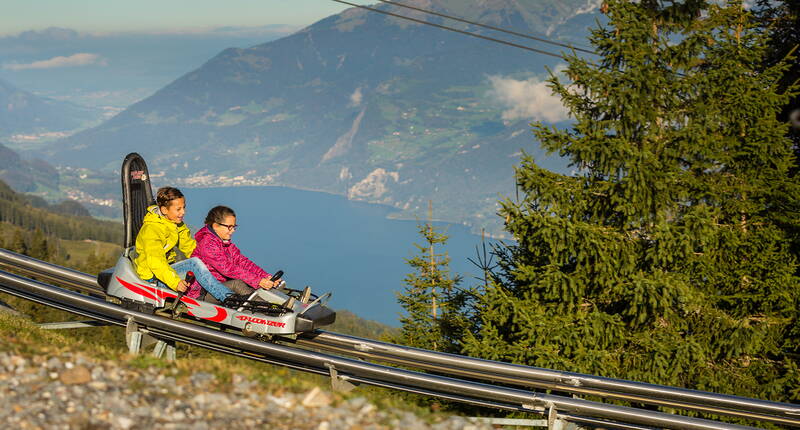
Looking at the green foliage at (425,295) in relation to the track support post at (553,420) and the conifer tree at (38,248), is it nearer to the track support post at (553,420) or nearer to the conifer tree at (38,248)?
the track support post at (553,420)

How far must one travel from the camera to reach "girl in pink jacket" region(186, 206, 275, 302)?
899 centimetres

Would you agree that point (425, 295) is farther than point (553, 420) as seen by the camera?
Yes

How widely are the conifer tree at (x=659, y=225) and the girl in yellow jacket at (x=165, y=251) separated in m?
4.93

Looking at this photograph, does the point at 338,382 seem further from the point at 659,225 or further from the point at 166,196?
the point at 659,225

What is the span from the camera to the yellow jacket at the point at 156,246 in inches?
341

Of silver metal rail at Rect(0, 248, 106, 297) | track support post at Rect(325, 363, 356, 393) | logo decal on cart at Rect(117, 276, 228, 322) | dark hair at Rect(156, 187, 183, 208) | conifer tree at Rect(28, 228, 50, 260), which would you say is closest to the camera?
track support post at Rect(325, 363, 356, 393)

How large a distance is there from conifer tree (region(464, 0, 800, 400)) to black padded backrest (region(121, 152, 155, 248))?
5675 millimetres

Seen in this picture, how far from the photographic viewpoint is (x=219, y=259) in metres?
9.03

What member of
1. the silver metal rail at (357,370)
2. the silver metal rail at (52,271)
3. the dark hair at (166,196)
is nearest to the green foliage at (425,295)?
the silver metal rail at (52,271)

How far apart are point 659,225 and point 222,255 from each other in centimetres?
710

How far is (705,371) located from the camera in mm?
12367

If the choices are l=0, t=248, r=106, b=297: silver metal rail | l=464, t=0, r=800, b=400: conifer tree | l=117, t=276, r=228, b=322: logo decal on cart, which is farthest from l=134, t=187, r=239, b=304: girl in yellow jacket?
l=464, t=0, r=800, b=400: conifer tree

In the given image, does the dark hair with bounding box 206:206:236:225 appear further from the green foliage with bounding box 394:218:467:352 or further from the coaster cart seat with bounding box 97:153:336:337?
the green foliage with bounding box 394:218:467:352

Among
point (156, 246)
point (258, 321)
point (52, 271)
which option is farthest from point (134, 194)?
point (258, 321)
